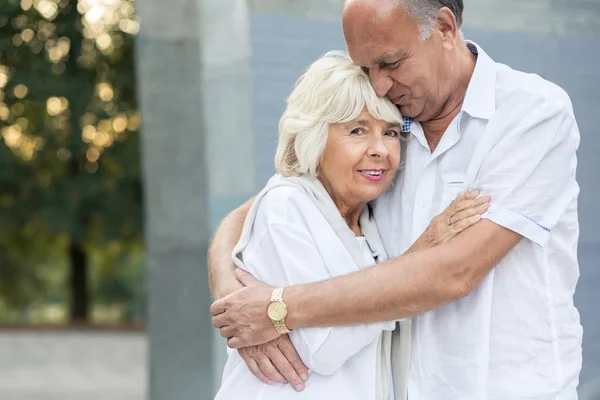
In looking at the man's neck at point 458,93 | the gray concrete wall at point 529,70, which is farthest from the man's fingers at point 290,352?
the gray concrete wall at point 529,70

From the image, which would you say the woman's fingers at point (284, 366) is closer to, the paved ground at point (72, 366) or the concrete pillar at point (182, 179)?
the concrete pillar at point (182, 179)

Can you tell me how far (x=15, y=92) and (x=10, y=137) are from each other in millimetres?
1324

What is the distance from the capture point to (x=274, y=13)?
4.72 meters

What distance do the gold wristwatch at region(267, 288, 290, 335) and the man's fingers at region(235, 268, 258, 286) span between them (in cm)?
12

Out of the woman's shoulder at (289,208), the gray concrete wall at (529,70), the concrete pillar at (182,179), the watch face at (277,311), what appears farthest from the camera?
the concrete pillar at (182,179)

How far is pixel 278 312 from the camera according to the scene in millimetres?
2479

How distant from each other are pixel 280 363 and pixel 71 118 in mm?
12917

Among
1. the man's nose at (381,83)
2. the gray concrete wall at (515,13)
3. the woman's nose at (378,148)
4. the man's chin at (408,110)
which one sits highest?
the man's nose at (381,83)

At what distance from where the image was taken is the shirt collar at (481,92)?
98.4 inches

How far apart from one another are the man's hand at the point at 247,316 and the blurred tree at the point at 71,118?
1240 centimetres

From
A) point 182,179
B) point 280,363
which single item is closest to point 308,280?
point 280,363

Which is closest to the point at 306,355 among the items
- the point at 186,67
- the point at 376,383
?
the point at 376,383

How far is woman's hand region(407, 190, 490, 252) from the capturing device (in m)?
2.38

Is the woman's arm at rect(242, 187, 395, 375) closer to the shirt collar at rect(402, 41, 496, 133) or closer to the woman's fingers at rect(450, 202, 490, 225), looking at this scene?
the woman's fingers at rect(450, 202, 490, 225)
